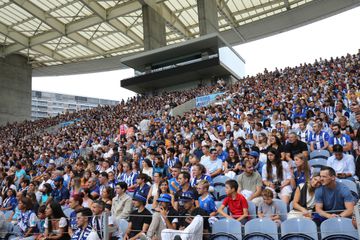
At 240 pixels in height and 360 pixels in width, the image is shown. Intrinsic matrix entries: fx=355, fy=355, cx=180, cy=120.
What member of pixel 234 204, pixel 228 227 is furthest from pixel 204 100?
pixel 228 227

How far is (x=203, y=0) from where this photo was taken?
94.0 ft

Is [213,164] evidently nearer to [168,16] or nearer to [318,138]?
[318,138]

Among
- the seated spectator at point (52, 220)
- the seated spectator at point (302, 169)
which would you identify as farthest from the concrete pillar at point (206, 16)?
the seated spectator at point (52, 220)

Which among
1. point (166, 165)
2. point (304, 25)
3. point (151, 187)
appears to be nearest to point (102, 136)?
point (166, 165)

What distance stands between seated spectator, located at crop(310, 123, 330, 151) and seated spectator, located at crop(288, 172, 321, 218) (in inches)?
120

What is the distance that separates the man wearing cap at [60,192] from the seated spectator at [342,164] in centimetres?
598

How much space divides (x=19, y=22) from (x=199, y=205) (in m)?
30.9

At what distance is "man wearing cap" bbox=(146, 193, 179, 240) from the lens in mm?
4695

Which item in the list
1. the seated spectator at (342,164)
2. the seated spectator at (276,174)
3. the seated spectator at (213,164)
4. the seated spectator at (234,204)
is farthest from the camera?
the seated spectator at (213,164)

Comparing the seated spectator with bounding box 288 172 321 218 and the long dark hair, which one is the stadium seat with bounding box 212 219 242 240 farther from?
the long dark hair

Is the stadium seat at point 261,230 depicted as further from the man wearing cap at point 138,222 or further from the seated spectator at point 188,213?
the man wearing cap at point 138,222

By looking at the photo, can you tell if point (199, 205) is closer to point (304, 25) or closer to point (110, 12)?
point (110, 12)

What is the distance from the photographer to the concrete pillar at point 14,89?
37.5 metres

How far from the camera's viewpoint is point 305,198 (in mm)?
4770
